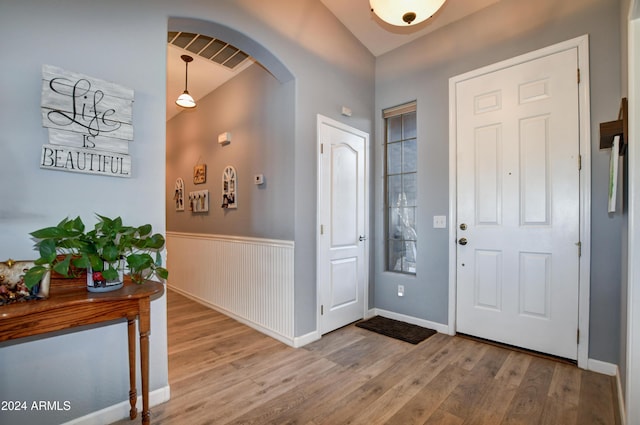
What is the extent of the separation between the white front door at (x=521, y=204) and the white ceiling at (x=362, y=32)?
708 mm

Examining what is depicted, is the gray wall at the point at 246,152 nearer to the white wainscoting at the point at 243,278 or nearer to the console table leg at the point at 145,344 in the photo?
the white wainscoting at the point at 243,278

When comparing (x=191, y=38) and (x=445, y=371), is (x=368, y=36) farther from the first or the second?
(x=445, y=371)

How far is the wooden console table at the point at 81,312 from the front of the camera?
122 cm

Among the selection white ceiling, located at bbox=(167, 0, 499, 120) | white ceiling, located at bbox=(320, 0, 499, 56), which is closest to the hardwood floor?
white ceiling, located at bbox=(167, 0, 499, 120)

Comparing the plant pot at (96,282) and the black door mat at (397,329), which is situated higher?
the plant pot at (96,282)

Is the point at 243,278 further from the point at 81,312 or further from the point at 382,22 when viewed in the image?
the point at 382,22

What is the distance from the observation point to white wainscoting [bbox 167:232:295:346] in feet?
9.49

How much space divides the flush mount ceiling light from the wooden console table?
225 cm

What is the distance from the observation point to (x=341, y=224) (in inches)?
128

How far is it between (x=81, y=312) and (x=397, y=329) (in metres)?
2.72

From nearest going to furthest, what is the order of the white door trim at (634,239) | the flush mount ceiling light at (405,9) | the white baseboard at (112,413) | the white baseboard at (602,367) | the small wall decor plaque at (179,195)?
the white door trim at (634,239) → the white baseboard at (112,413) → the flush mount ceiling light at (405,9) → the white baseboard at (602,367) → the small wall decor plaque at (179,195)

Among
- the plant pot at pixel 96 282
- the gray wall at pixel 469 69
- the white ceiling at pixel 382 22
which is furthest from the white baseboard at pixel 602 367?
the plant pot at pixel 96 282

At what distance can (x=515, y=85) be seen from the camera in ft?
8.96

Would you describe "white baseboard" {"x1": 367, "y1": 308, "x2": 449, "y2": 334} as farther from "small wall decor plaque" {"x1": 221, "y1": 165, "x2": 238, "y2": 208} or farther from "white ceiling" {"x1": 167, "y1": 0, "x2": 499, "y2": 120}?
"white ceiling" {"x1": 167, "y1": 0, "x2": 499, "y2": 120}
